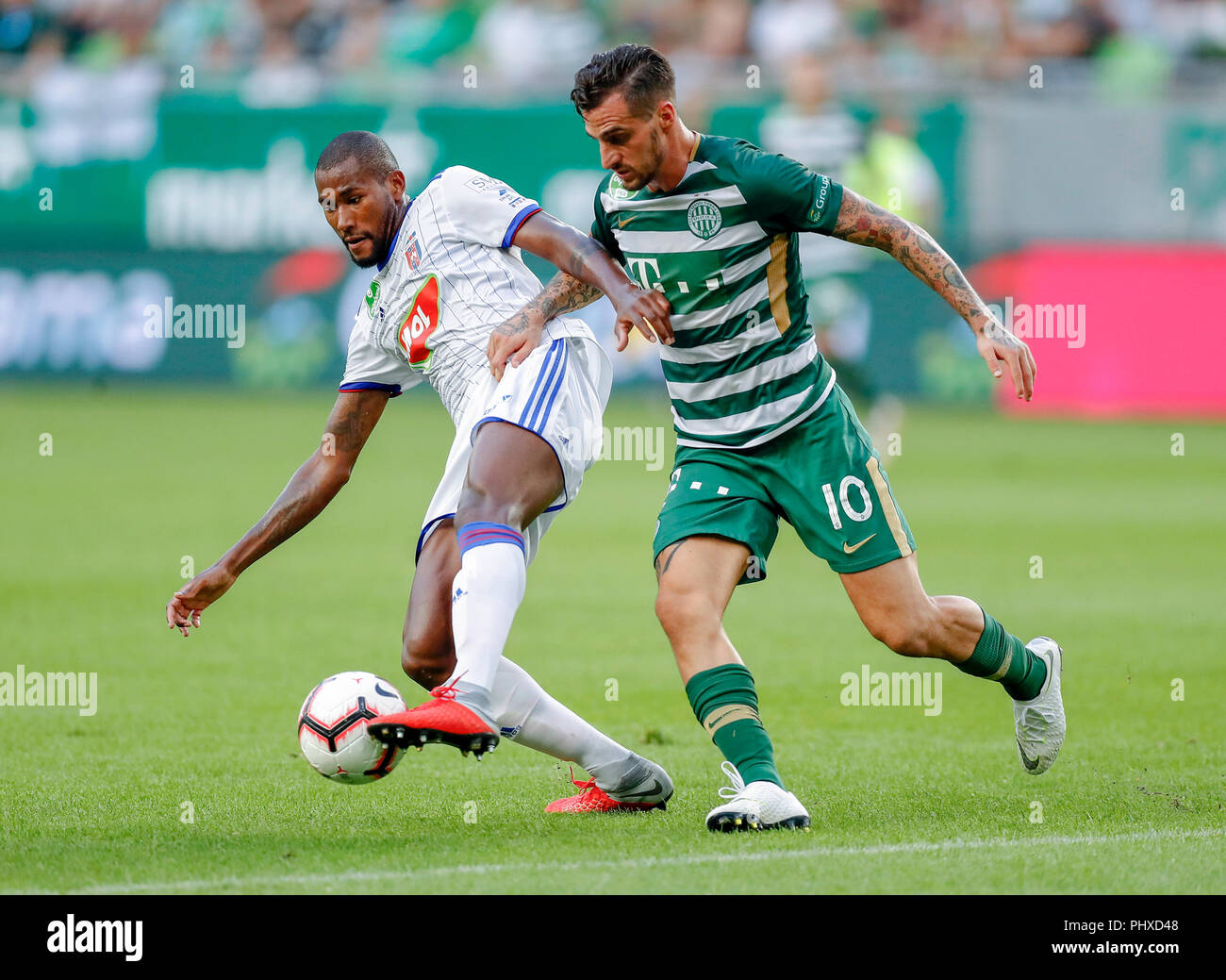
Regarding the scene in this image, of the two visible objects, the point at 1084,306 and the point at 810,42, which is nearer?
the point at 1084,306

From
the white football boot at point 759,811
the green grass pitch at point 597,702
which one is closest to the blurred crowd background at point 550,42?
the green grass pitch at point 597,702

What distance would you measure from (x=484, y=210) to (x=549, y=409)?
0.69 m

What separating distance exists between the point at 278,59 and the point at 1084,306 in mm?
10264

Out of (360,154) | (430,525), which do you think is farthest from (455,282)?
(430,525)

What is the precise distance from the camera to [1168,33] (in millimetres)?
22906

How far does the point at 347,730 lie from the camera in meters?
5.02

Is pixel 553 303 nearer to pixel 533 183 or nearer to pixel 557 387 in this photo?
pixel 557 387

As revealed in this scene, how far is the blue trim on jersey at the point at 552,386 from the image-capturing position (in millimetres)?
5191

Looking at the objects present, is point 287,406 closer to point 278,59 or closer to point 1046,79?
point 278,59

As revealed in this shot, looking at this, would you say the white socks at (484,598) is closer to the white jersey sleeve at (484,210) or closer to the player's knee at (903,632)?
the white jersey sleeve at (484,210)

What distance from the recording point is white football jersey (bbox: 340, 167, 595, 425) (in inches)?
217

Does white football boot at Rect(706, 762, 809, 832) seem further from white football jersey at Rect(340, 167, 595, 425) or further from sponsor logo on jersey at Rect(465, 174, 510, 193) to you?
sponsor logo on jersey at Rect(465, 174, 510, 193)

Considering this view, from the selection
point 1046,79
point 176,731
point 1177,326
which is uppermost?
point 1046,79

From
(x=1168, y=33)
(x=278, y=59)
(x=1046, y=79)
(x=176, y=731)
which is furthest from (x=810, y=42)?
(x=176, y=731)
